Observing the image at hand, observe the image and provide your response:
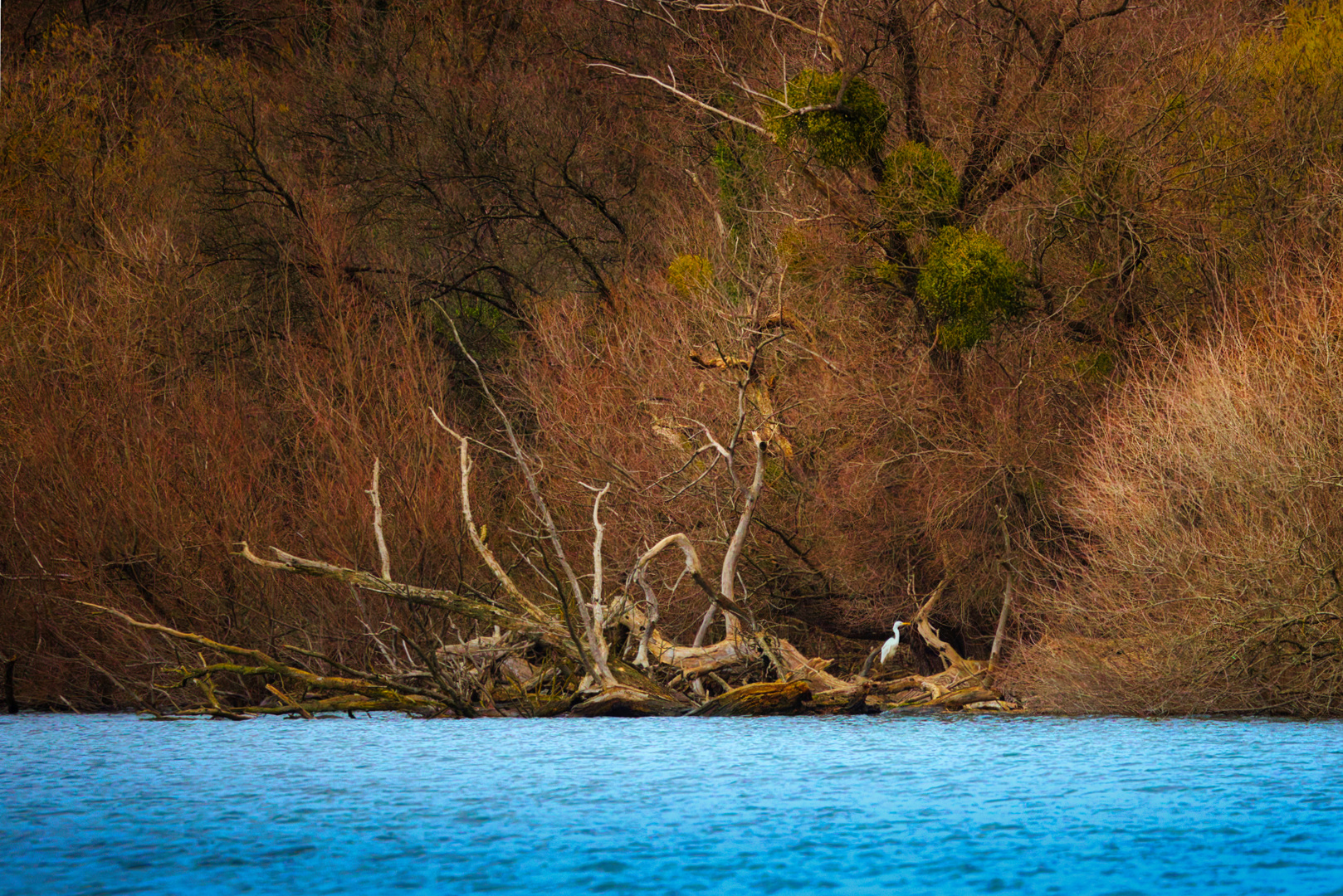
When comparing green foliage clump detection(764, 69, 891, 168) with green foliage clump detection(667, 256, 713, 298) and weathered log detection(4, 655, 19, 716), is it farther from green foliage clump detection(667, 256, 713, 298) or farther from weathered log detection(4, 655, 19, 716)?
weathered log detection(4, 655, 19, 716)

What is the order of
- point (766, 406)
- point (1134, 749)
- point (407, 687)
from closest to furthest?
1. point (1134, 749)
2. point (407, 687)
3. point (766, 406)

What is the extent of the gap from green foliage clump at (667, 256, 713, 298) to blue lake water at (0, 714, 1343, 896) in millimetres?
10676

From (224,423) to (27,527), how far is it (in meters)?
3.98

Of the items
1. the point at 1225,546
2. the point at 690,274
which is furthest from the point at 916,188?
the point at 1225,546

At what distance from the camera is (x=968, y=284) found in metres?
20.8

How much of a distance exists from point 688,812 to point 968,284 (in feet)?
41.0

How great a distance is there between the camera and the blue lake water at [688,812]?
7.66m

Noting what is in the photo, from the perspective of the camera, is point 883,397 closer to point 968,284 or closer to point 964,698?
point 968,284

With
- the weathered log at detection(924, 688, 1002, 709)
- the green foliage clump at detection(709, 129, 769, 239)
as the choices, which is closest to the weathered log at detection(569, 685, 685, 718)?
the weathered log at detection(924, 688, 1002, 709)

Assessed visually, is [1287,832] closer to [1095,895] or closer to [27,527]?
[1095,895]

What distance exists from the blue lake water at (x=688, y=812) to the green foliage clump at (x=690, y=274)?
10676mm

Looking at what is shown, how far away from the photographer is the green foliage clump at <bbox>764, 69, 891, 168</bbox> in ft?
68.0

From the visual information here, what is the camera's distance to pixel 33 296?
27.5 m

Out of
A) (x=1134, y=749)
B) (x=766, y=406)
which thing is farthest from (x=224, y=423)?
(x=1134, y=749)
